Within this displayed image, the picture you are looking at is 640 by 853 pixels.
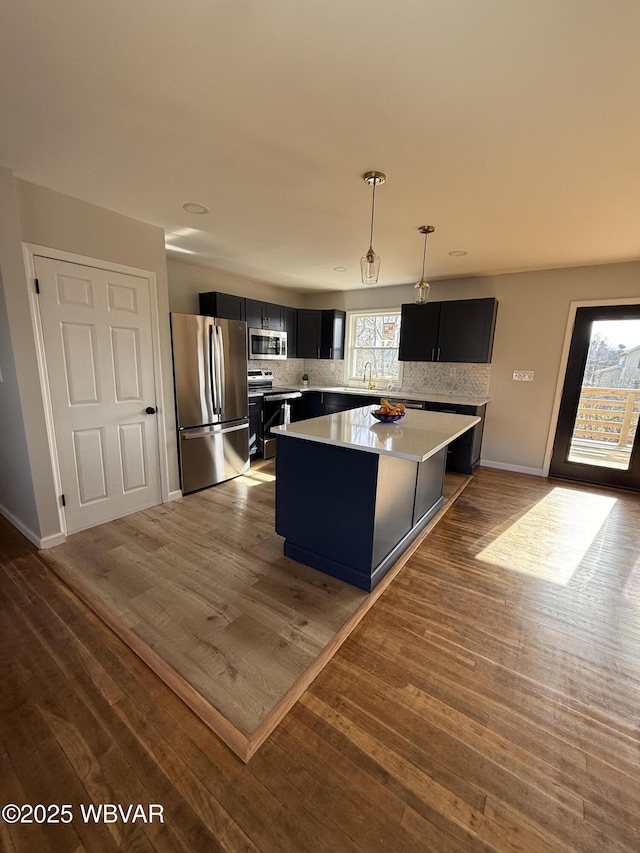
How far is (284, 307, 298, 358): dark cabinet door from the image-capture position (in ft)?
17.5

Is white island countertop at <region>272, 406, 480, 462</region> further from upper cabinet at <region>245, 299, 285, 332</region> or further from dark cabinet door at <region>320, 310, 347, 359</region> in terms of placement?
dark cabinet door at <region>320, 310, 347, 359</region>

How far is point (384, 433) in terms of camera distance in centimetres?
230

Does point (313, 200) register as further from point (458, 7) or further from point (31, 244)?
point (31, 244)

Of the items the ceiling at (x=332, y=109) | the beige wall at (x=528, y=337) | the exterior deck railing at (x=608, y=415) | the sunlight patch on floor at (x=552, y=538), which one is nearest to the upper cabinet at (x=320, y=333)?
the beige wall at (x=528, y=337)

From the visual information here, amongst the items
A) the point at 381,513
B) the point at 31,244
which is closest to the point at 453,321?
the point at 381,513

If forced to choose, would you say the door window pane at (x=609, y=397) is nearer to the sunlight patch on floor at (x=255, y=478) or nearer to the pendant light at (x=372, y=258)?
the pendant light at (x=372, y=258)

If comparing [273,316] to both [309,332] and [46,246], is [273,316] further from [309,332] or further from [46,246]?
[46,246]

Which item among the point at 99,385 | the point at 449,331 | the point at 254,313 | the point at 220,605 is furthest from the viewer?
the point at 254,313

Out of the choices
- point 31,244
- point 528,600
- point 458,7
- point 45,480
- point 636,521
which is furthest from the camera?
point 636,521

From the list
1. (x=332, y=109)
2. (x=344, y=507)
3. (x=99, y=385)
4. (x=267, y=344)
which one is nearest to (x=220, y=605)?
(x=344, y=507)

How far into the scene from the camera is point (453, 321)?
4.45 m

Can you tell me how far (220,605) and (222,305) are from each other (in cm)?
339

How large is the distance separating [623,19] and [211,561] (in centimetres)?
313

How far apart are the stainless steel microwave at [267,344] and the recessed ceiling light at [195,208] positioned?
6.54 feet
